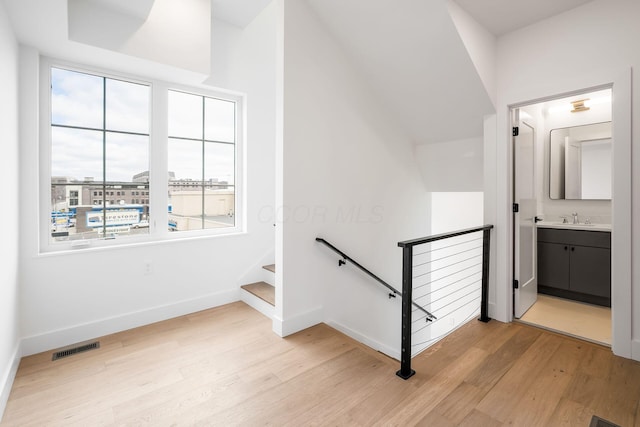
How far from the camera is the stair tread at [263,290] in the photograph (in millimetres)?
3256

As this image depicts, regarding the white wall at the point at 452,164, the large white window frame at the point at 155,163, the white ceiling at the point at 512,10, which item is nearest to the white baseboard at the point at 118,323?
the large white window frame at the point at 155,163

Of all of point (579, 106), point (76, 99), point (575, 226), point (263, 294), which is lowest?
point (263, 294)

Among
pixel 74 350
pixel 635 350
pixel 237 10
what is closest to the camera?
pixel 635 350

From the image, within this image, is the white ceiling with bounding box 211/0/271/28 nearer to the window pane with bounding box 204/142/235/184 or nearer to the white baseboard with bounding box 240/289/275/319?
the window pane with bounding box 204/142/235/184

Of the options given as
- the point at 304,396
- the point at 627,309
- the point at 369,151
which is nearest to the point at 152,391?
the point at 304,396

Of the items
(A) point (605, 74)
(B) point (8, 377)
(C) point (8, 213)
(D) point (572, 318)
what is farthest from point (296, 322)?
(A) point (605, 74)

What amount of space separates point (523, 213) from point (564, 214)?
1405mm

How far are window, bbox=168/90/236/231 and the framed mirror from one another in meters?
4.12

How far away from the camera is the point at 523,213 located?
317 centimetres

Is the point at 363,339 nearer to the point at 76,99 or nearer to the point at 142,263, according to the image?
the point at 142,263

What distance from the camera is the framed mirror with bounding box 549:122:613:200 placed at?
3736 mm

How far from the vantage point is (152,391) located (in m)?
2.01

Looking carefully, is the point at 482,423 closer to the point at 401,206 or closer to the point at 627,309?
the point at 627,309

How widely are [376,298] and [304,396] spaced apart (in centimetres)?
177
